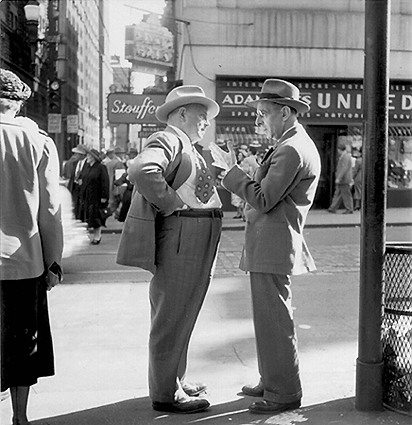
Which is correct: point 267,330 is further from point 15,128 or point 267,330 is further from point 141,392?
point 15,128

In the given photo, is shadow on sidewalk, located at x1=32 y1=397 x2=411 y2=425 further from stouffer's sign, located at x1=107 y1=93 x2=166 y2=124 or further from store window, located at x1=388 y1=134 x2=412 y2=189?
store window, located at x1=388 y1=134 x2=412 y2=189

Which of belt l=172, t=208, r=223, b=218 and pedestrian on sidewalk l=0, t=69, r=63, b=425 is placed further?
belt l=172, t=208, r=223, b=218

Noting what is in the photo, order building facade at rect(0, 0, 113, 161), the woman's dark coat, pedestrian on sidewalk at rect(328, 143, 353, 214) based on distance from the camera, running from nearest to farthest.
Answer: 1. the woman's dark coat
2. pedestrian on sidewalk at rect(328, 143, 353, 214)
3. building facade at rect(0, 0, 113, 161)

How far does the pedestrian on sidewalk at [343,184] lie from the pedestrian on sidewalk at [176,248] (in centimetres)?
1357

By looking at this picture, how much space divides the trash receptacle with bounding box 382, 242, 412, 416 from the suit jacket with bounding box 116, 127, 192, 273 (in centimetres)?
124

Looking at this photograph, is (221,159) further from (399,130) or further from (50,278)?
(399,130)

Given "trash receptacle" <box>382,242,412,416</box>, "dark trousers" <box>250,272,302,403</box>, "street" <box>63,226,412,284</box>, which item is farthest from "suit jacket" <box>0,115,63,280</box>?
"street" <box>63,226,412,284</box>

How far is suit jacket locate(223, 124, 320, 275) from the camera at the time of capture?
11.3 feet

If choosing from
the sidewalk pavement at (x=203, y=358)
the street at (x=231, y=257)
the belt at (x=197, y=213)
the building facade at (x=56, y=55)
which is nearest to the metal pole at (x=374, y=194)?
the sidewalk pavement at (x=203, y=358)

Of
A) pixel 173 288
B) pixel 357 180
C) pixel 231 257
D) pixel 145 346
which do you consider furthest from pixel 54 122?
pixel 173 288

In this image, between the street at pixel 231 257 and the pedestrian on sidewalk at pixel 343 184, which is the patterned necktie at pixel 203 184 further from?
the pedestrian on sidewalk at pixel 343 184

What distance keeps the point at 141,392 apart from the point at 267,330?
1.00m

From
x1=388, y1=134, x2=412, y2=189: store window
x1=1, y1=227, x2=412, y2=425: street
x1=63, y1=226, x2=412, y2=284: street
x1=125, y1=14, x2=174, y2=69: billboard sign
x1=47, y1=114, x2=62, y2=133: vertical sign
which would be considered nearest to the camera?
x1=1, y1=227, x2=412, y2=425: street

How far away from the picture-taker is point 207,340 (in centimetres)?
532
